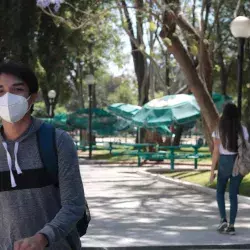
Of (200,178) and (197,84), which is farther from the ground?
(197,84)

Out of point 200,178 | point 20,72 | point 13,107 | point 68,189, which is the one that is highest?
point 20,72

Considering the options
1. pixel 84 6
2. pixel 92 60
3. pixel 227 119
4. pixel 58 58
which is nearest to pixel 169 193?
pixel 227 119

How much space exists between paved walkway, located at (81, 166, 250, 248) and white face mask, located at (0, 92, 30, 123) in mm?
5849

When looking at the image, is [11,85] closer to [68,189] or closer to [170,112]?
[68,189]

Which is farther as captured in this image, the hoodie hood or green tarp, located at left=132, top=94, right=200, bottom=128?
green tarp, located at left=132, top=94, right=200, bottom=128

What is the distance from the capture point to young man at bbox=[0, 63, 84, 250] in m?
2.75

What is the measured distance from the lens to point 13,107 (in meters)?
2.77

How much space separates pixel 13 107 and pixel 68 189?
0.40 meters

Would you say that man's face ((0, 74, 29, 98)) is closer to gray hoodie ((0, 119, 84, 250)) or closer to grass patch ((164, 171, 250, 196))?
gray hoodie ((0, 119, 84, 250))

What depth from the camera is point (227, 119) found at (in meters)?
9.34

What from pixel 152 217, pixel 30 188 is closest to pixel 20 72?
pixel 30 188

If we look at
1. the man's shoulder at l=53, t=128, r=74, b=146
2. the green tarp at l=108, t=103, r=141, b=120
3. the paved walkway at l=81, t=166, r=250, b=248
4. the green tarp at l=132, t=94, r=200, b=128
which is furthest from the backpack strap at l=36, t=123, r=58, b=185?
the green tarp at l=108, t=103, r=141, b=120

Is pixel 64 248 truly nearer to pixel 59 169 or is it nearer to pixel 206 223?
pixel 59 169

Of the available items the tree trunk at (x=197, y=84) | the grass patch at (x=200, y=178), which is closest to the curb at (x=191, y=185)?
the grass patch at (x=200, y=178)
